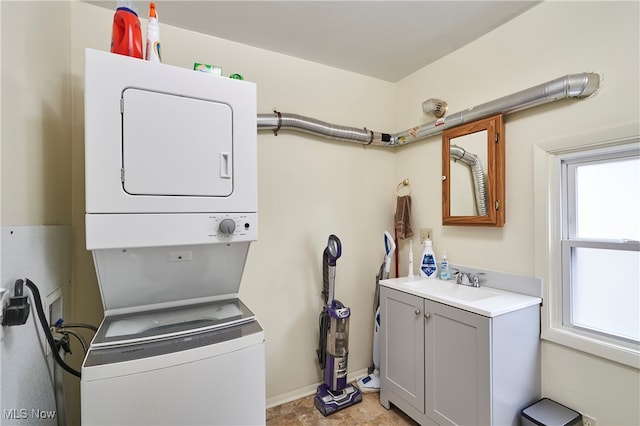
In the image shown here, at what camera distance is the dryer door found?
42.7 inches

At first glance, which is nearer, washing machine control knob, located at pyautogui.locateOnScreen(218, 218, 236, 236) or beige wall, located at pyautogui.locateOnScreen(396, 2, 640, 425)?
washing machine control knob, located at pyautogui.locateOnScreen(218, 218, 236, 236)

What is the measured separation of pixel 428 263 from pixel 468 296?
40 centimetres

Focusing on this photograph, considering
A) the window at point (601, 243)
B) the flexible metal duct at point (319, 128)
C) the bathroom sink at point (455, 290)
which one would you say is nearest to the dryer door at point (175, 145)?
the flexible metal duct at point (319, 128)

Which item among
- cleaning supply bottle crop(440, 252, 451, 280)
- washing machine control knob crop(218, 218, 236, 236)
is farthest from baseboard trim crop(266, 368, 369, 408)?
washing machine control knob crop(218, 218, 236, 236)

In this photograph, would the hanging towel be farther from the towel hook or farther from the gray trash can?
the gray trash can

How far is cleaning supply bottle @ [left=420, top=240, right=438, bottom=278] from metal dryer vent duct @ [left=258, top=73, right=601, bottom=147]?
0.92 metres

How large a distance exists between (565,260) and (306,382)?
2.00 metres

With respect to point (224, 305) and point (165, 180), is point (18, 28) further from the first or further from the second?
point (224, 305)

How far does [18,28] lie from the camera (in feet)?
3.32

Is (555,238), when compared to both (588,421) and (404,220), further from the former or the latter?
(404,220)

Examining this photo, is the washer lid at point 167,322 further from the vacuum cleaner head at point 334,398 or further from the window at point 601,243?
the window at point 601,243

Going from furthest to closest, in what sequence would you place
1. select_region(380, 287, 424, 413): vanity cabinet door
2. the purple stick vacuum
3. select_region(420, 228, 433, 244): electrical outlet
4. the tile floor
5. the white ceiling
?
1. select_region(420, 228, 433, 244): electrical outlet
2. the purple stick vacuum
3. the tile floor
4. select_region(380, 287, 424, 413): vanity cabinet door
5. the white ceiling

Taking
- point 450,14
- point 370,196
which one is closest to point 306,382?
point 370,196

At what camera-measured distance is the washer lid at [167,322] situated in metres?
1.10
